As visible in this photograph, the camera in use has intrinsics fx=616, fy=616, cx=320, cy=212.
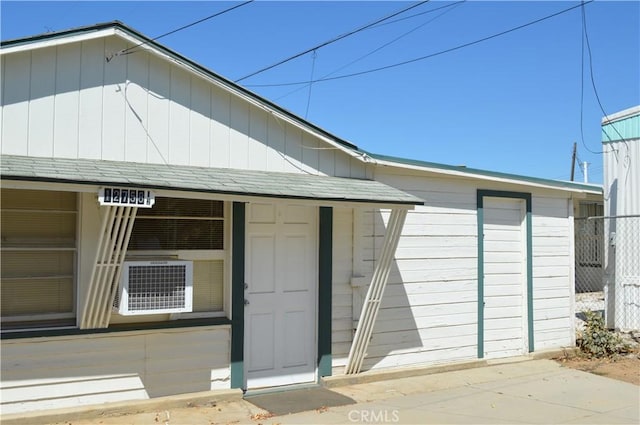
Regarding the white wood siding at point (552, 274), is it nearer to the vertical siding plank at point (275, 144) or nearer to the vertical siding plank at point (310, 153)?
the vertical siding plank at point (310, 153)

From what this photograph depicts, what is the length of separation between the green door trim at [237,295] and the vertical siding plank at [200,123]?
0.66 m

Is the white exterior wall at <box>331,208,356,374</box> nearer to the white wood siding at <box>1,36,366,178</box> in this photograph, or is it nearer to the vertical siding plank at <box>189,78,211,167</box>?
the white wood siding at <box>1,36,366,178</box>

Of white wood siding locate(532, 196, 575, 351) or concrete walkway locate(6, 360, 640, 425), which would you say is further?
white wood siding locate(532, 196, 575, 351)

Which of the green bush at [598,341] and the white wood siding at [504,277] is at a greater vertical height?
the white wood siding at [504,277]

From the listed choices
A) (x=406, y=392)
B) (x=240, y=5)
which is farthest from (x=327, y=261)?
(x=240, y=5)

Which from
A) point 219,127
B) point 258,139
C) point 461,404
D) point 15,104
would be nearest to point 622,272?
point 461,404

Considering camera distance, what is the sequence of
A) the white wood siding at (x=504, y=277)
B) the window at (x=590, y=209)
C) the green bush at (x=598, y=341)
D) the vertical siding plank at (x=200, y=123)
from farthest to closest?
1. the window at (x=590, y=209)
2. the green bush at (x=598, y=341)
3. the white wood siding at (x=504, y=277)
4. the vertical siding plank at (x=200, y=123)

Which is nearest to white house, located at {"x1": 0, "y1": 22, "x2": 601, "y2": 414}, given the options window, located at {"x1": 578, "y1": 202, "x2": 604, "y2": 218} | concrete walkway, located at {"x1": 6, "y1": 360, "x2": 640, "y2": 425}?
concrete walkway, located at {"x1": 6, "y1": 360, "x2": 640, "y2": 425}

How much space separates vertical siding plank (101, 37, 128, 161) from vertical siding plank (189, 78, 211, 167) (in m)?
0.76

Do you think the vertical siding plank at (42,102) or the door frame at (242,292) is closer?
the vertical siding plank at (42,102)

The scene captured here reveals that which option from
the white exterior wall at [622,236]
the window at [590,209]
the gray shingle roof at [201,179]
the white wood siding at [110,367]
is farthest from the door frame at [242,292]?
the window at [590,209]

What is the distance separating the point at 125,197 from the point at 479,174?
5230 millimetres

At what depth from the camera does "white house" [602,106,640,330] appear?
10516 millimetres

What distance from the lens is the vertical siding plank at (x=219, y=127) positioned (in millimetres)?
6996
